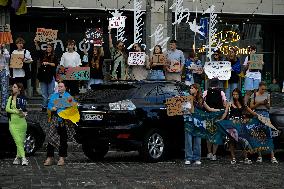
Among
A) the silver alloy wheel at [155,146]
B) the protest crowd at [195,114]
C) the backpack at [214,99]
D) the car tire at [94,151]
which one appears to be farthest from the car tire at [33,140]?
the backpack at [214,99]

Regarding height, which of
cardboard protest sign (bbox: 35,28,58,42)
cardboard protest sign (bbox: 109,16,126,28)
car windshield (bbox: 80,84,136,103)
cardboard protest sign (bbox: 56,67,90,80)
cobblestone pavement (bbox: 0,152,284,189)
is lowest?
cobblestone pavement (bbox: 0,152,284,189)

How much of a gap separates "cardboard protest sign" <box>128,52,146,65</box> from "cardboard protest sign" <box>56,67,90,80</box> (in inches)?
45.4

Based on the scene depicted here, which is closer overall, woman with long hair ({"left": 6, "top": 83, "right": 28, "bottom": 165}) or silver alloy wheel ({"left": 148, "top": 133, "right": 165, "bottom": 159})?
woman with long hair ({"left": 6, "top": 83, "right": 28, "bottom": 165})

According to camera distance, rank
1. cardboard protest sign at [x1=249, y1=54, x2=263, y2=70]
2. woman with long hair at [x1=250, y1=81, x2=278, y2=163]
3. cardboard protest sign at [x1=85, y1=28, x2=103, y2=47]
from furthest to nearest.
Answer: cardboard protest sign at [x1=249, y1=54, x2=263, y2=70]
cardboard protest sign at [x1=85, y1=28, x2=103, y2=47]
woman with long hair at [x1=250, y1=81, x2=278, y2=163]

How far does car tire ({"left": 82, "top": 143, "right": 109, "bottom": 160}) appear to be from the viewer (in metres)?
15.2

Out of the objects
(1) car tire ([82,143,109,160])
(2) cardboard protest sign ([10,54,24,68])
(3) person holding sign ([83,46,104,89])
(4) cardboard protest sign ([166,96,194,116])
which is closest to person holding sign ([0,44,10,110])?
(2) cardboard protest sign ([10,54,24,68])

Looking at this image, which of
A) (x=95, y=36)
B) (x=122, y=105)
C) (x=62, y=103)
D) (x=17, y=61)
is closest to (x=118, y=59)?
(x=95, y=36)

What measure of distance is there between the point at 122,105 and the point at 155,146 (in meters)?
1.15

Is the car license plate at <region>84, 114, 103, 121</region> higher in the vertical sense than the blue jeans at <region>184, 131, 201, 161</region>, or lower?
higher

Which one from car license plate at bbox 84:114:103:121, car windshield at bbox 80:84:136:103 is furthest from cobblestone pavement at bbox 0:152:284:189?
car windshield at bbox 80:84:136:103

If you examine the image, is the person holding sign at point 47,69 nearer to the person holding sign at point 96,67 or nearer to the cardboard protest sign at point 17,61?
the cardboard protest sign at point 17,61

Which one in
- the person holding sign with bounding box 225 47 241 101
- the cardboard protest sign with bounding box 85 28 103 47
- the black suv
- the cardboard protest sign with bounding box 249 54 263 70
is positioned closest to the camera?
the black suv

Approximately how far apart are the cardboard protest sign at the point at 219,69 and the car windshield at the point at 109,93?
157 inches

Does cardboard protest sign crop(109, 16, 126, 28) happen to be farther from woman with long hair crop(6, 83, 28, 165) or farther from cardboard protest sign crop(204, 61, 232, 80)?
woman with long hair crop(6, 83, 28, 165)
